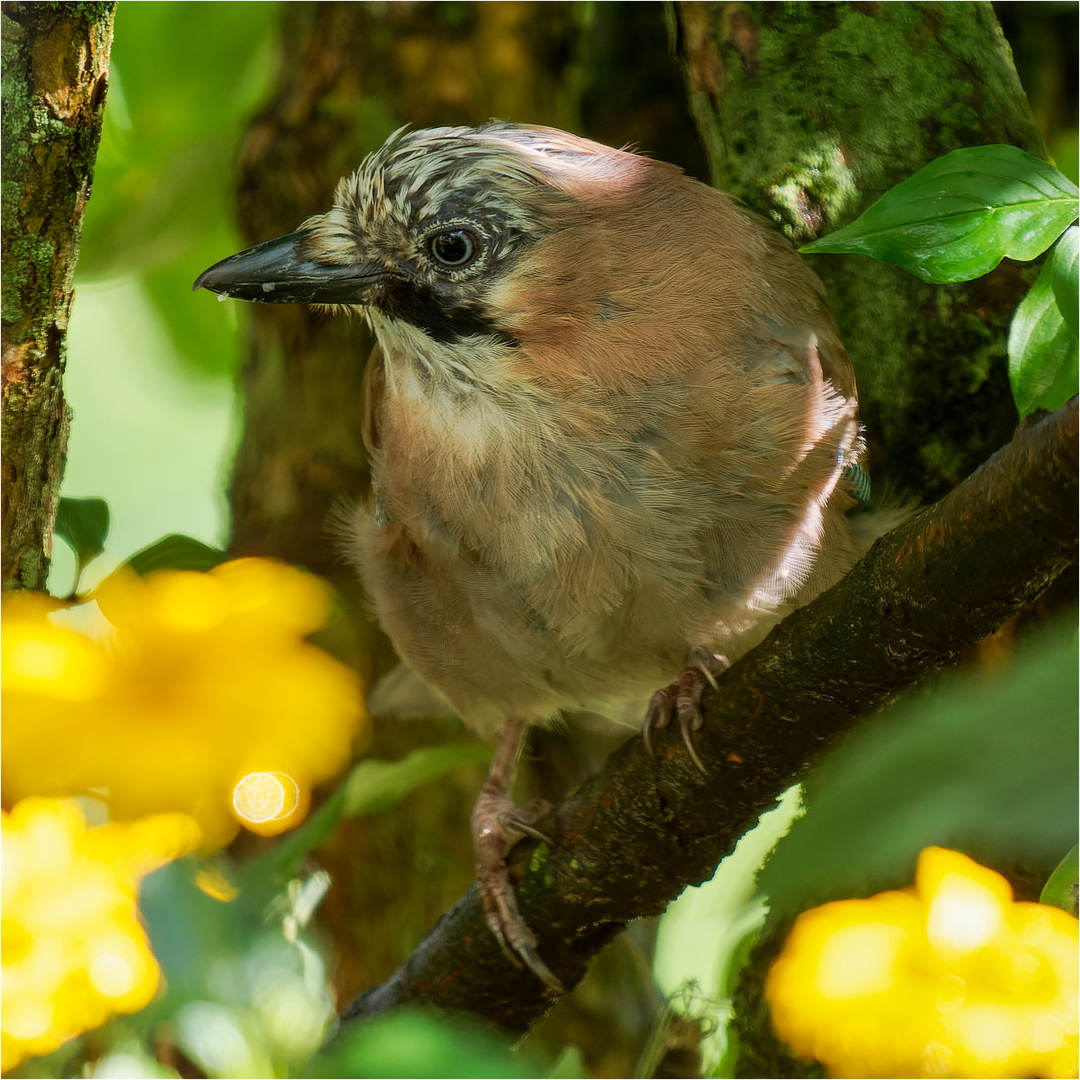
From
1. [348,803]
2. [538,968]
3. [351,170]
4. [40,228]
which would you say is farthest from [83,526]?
[351,170]

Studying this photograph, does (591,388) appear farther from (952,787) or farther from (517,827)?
(952,787)

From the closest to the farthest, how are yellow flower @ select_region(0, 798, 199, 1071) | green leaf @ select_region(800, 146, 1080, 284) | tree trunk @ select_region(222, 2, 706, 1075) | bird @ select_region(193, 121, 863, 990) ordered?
yellow flower @ select_region(0, 798, 199, 1071) → green leaf @ select_region(800, 146, 1080, 284) → bird @ select_region(193, 121, 863, 990) → tree trunk @ select_region(222, 2, 706, 1075)

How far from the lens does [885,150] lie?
6.05 feet

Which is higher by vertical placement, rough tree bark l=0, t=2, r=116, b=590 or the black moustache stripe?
rough tree bark l=0, t=2, r=116, b=590

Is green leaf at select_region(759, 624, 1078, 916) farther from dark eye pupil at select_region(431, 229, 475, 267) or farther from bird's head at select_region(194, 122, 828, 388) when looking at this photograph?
dark eye pupil at select_region(431, 229, 475, 267)

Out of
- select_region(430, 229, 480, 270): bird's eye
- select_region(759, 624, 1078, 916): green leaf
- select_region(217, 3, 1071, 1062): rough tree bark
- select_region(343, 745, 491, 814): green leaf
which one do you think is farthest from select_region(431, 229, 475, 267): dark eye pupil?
select_region(759, 624, 1078, 916): green leaf

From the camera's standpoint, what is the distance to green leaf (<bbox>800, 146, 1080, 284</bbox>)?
1095 millimetres

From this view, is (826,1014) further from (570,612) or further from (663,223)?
(663,223)

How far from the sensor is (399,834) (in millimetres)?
2373

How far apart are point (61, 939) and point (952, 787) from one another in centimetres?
72

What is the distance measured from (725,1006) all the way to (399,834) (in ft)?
2.97

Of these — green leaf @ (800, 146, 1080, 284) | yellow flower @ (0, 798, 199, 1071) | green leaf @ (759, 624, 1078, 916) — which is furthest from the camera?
green leaf @ (800, 146, 1080, 284)

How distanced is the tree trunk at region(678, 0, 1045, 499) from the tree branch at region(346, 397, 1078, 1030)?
0.69 meters

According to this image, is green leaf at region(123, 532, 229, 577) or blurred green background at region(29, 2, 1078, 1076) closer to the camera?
green leaf at region(123, 532, 229, 577)
